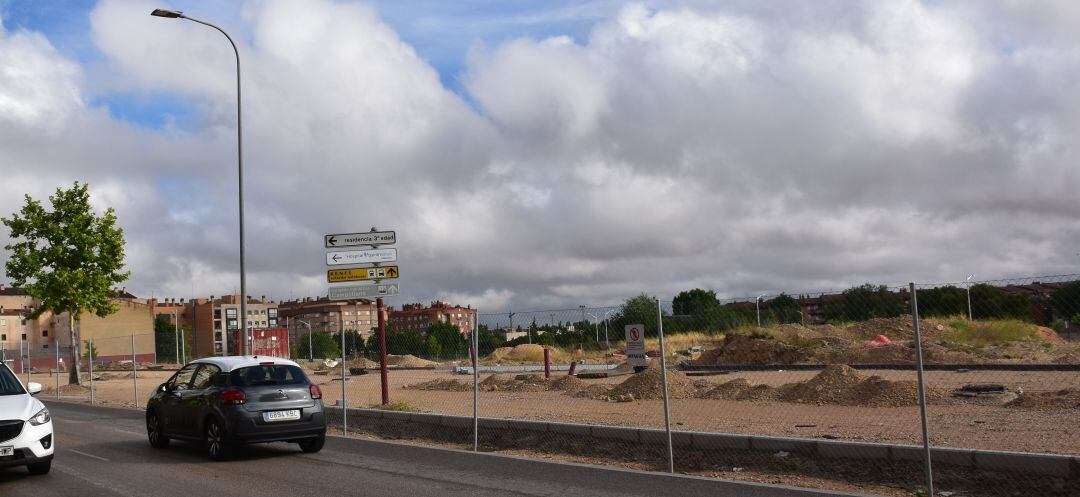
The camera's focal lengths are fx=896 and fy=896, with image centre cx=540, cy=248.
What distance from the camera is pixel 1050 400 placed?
17109 millimetres

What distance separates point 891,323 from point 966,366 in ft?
41.6

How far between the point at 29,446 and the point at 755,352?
2970 cm

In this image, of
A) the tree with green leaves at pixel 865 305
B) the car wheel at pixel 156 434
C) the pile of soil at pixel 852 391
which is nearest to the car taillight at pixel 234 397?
the car wheel at pixel 156 434

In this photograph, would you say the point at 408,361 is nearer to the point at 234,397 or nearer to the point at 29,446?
the point at 234,397

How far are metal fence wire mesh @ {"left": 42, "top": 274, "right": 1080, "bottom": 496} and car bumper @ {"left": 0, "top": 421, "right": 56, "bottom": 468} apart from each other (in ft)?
15.8

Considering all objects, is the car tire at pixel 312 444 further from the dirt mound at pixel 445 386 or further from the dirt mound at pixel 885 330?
the dirt mound at pixel 885 330

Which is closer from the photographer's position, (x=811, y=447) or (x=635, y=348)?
(x=811, y=447)

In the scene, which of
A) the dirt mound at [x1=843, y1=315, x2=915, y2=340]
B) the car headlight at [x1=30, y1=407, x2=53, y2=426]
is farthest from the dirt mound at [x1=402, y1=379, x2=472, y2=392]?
the car headlight at [x1=30, y1=407, x2=53, y2=426]

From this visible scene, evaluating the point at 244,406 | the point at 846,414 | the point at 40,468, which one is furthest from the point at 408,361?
the point at 40,468

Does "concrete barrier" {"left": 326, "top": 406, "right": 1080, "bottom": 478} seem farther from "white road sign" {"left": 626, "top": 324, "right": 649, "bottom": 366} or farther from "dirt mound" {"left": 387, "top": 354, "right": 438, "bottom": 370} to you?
"dirt mound" {"left": 387, "top": 354, "right": 438, "bottom": 370}

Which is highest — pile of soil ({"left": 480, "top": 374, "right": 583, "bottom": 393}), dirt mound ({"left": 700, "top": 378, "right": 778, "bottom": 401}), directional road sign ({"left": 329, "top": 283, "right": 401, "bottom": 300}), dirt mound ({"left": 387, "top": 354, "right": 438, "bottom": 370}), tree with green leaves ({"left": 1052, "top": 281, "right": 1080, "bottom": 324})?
directional road sign ({"left": 329, "top": 283, "right": 401, "bottom": 300})

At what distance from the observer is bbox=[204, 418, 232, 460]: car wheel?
505 inches

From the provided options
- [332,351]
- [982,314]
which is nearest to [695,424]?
[982,314]

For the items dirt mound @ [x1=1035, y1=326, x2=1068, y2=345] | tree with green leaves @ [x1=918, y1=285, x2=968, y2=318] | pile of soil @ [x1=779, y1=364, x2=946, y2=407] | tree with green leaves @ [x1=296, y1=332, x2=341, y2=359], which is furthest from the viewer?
tree with green leaves @ [x1=296, y1=332, x2=341, y2=359]
